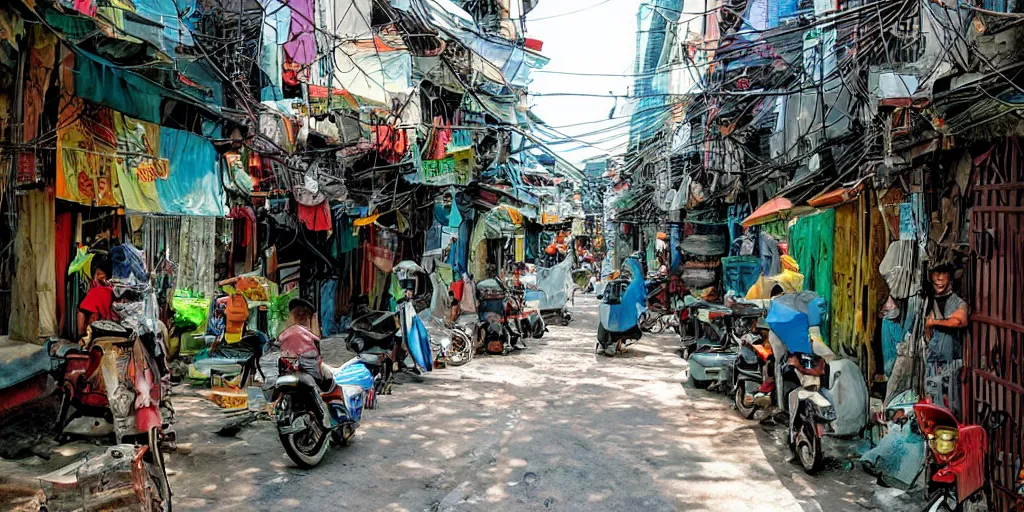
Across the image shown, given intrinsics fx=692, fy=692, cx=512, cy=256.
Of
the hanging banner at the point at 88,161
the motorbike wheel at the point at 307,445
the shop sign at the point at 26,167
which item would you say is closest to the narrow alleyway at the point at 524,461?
the motorbike wheel at the point at 307,445

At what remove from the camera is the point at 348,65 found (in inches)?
551

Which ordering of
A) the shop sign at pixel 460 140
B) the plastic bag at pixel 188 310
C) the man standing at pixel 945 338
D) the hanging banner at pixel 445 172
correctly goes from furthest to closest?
1. the shop sign at pixel 460 140
2. the hanging banner at pixel 445 172
3. the plastic bag at pixel 188 310
4. the man standing at pixel 945 338

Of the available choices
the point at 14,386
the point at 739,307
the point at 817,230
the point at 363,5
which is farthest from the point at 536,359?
the point at 14,386

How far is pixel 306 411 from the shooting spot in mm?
6852

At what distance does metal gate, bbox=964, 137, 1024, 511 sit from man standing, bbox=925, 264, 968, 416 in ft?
0.38

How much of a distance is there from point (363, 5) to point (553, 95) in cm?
536

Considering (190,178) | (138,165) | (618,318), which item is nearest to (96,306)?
(138,165)

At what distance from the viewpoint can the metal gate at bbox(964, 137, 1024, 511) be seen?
188 inches

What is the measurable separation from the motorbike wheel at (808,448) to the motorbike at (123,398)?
5730mm

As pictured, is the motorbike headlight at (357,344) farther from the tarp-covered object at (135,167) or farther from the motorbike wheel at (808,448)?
the motorbike wheel at (808,448)

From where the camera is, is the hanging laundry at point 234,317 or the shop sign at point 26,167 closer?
the shop sign at point 26,167

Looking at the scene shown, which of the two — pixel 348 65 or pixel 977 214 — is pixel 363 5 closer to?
pixel 348 65

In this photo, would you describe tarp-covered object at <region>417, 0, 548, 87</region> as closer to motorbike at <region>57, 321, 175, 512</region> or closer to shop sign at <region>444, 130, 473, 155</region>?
shop sign at <region>444, 130, 473, 155</region>

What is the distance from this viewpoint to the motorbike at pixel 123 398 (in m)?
5.13
